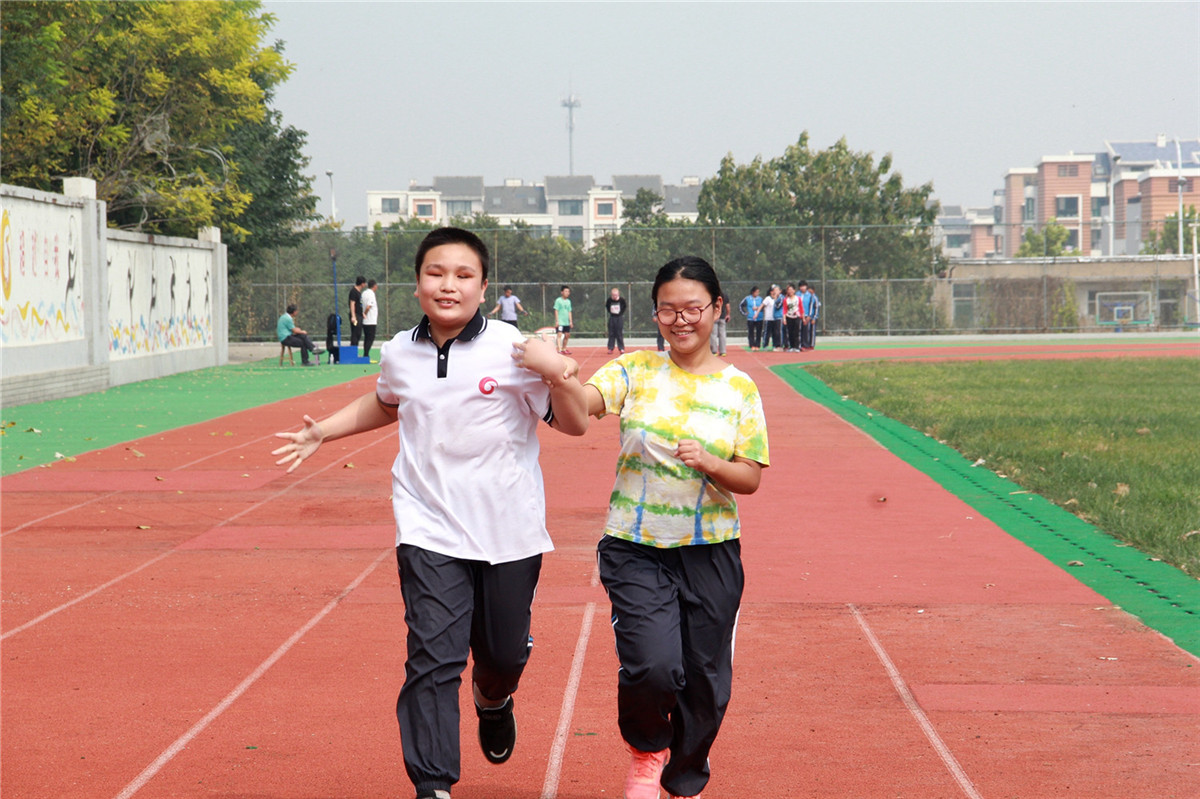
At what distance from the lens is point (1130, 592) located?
674cm

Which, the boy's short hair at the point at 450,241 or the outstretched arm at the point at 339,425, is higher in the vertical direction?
the boy's short hair at the point at 450,241

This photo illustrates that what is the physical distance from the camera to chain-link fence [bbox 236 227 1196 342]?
4184cm

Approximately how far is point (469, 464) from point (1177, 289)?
156 feet

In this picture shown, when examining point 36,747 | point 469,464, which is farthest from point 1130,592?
point 36,747

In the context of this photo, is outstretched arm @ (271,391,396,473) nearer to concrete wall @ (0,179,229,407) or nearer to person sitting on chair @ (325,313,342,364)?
concrete wall @ (0,179,229,407)

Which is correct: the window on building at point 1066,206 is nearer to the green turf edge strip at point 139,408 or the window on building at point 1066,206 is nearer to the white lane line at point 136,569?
the green turf edge strip at point 139,408

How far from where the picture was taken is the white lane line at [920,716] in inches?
159

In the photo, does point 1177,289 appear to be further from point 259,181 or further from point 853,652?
point 853,652

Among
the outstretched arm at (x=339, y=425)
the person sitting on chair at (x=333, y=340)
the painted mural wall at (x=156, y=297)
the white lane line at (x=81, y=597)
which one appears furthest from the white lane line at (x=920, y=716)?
the person sitting on chair at (x=333, y=340)

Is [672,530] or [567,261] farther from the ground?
[567,261]

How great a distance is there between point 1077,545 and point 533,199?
151977mm

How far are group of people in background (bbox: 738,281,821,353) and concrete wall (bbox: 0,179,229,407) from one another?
15.2 meters

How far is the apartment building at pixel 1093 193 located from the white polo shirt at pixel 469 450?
103 meters

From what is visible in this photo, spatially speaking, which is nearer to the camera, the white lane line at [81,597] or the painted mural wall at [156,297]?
the white lane line at [81,597]
